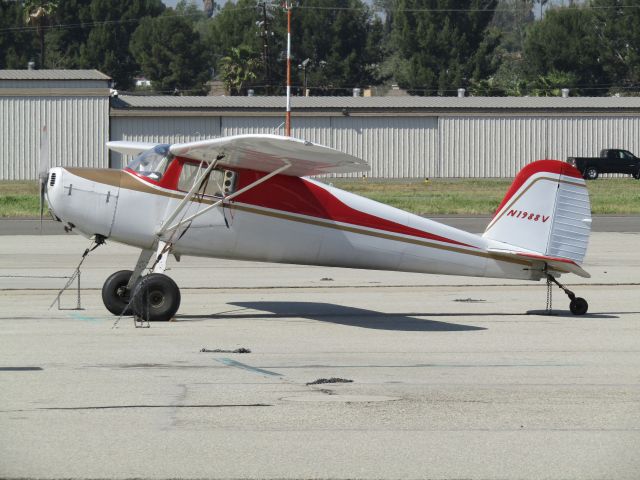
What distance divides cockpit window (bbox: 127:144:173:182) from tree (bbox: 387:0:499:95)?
79077mm

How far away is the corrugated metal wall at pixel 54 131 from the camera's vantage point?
5481 cm

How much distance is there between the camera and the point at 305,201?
14.2m

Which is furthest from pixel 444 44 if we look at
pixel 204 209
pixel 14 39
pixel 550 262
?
pixel 204 209

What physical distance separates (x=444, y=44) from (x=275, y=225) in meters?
82.0

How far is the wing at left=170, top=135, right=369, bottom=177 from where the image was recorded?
12.9m

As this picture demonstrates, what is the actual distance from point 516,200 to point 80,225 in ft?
18.3

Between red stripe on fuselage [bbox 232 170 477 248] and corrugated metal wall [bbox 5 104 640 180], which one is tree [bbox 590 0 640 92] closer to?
corrugated metal wall [bbox 5 104 640 180]

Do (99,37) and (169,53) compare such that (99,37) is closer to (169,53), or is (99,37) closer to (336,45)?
(169,53)

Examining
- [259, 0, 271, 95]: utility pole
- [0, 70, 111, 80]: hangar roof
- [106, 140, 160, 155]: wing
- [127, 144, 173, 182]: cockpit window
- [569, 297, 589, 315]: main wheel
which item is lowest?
[569, 297, 589, 315]: main wheel

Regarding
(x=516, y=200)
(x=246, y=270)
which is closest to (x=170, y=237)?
(x=516, y=200)

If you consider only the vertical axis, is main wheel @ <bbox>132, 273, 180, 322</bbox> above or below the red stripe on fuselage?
below

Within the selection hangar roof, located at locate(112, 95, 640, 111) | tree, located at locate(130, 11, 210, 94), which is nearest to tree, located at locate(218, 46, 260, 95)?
tree, located at locate(130, 11, 210, 94)

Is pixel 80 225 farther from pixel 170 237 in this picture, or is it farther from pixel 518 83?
pixel 518 83

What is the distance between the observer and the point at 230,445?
739 centimetres
